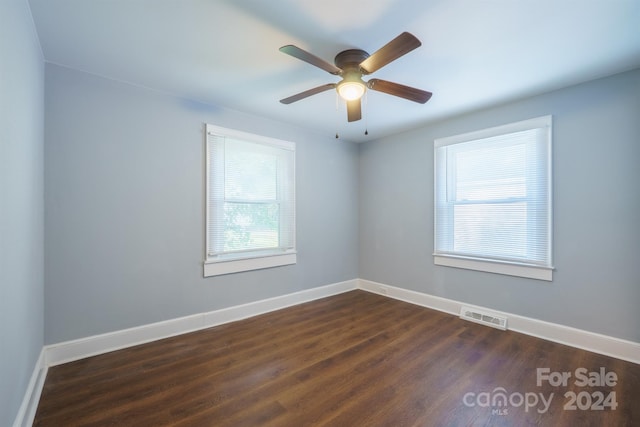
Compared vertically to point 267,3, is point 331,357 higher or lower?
lower

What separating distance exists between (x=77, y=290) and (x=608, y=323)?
15.4 feet

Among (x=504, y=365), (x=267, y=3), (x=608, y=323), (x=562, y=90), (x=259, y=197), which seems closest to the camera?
(x=267, y=3)

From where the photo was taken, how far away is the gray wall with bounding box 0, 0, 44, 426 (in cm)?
123

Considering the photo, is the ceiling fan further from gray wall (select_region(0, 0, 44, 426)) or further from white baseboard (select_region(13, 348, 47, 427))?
white baseboard (select_region(13, 348, 47, 427))

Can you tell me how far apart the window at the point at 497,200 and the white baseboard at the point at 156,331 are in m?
2.22

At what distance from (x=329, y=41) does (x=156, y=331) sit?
9.99 ft

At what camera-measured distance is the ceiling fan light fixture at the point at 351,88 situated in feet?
6.66

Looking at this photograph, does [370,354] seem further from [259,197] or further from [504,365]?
[259,197]

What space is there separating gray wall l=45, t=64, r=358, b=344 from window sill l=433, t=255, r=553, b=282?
7.87 feet

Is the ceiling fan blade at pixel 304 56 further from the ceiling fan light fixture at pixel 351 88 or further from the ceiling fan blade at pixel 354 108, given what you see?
the ceiling fan blade at pixel 354 108

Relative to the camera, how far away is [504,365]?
7.40 feet

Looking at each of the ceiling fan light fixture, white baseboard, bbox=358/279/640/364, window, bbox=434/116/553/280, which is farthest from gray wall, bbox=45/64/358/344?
window, bbox=434/116/553/280

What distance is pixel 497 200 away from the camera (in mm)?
3084

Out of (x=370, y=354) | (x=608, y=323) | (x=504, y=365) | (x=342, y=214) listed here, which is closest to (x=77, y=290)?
(x=370, y=354)
